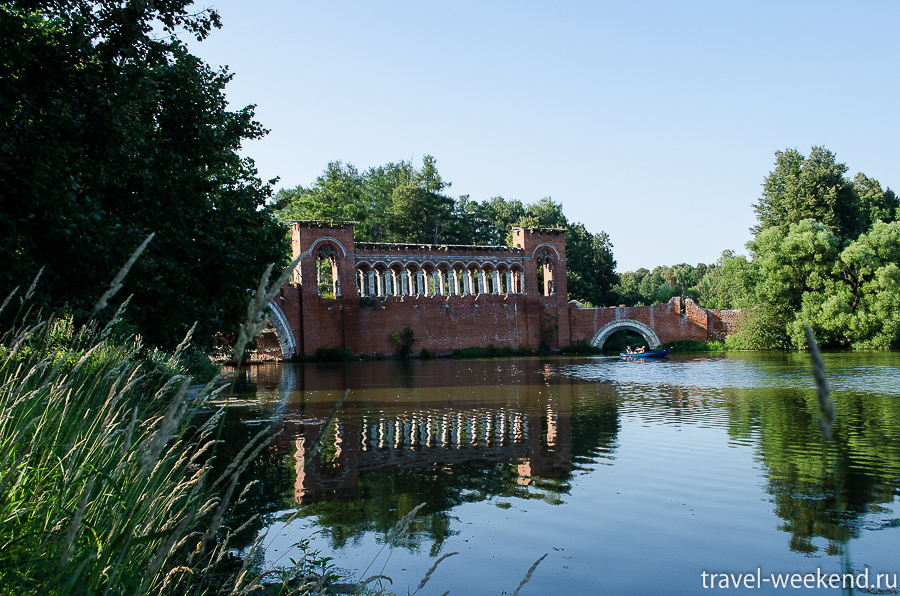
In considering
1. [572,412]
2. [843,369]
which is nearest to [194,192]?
[572,412]

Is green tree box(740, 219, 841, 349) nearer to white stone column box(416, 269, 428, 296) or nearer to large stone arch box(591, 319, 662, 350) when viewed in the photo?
large stone arch box(591, 319, 662, 350)

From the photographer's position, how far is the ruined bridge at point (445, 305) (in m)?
35.0

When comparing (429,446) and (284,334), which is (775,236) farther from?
(429,446)

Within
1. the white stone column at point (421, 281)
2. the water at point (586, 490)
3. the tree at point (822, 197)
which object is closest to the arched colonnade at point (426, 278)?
the white stone column at point (421, 281)

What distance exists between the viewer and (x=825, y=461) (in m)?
7.63

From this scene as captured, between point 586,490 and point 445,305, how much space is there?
31.1m

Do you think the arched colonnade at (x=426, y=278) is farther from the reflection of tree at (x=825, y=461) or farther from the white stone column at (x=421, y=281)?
the reflection of tree at (x=825, y=461)

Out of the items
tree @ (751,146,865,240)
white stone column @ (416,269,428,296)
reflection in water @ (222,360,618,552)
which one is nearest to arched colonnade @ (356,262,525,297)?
white stone column @ (416,269,428,296)

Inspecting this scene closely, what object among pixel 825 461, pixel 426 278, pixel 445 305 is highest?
pixel 426 278

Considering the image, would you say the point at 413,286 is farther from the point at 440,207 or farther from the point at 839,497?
the point at 839,497

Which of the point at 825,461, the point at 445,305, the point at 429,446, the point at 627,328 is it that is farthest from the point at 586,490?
the point at 627,328

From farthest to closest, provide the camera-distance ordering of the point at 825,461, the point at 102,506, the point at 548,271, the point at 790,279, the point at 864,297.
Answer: the point at 548,271
the point at 790,279
the point at 864,297
the point at 825,461
the point at 102,506

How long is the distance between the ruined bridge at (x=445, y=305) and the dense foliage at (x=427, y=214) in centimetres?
769

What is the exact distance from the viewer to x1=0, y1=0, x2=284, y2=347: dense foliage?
716cm
